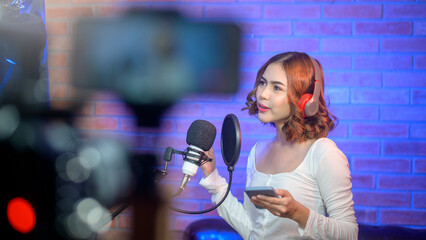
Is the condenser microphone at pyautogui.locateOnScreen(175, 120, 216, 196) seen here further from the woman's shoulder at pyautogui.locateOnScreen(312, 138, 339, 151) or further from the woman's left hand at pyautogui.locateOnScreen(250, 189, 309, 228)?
the woman's shoulder at pyautogui.locateOnScreen(312, 138, 339, 151)

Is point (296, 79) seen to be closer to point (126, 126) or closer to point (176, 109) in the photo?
point (176, 109)

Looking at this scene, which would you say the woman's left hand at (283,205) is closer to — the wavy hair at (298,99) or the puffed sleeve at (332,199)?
the puffed sleeve at (332,199)

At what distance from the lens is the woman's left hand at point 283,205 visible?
965mm

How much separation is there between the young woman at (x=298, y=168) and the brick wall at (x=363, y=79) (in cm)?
37

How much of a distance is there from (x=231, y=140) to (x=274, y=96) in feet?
1.00

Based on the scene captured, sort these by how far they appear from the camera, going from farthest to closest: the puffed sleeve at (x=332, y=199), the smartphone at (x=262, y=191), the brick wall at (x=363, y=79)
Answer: the brick wall at (x=363, y=79)
the puffed sleeve at (x=332, y=199)
the smartphone at (x=262, y=191)

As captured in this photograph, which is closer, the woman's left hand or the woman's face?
the woman's left hand

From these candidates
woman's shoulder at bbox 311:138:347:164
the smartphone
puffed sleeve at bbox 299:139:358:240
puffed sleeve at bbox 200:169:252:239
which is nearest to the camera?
the smartphone

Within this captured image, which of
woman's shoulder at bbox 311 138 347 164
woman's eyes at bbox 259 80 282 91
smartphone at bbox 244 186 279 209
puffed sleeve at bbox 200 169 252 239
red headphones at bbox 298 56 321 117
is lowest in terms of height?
puffed sleeve at bbox 200 169 252 239

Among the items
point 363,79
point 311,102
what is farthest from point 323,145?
point 363,79

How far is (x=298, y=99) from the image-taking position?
3.94 ft

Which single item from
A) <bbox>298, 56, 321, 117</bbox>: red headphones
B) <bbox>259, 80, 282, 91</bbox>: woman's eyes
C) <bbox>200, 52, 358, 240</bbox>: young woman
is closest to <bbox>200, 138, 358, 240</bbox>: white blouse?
<bbox>200, 52, 358, 240</bbox>: young woman

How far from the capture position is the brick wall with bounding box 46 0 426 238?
1.59 metres

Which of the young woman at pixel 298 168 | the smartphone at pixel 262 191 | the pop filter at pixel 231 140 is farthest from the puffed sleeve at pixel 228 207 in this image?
the smartphone at pixel 262 191
